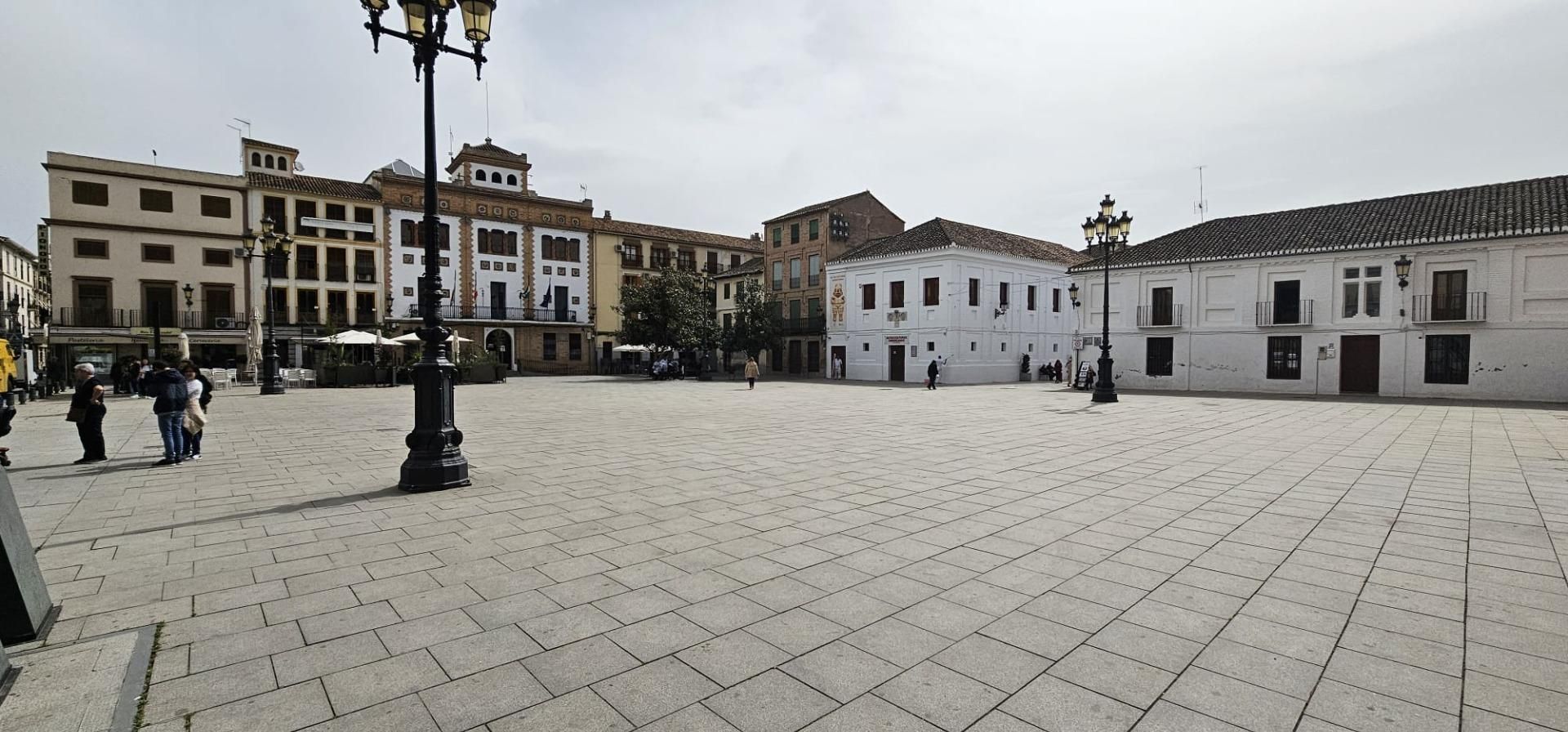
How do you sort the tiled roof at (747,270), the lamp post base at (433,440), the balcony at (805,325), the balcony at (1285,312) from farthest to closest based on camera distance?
the tiled roof at (747,270), the balcony at (805,325), the balcony at (1285,312), the lamp post base at (433,440)

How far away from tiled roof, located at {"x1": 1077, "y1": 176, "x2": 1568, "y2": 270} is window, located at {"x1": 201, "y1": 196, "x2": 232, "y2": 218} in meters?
46.2

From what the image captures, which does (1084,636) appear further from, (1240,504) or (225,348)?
(225,348)

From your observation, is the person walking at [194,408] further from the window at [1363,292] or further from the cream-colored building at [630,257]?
the cream-colored building at [630,257]

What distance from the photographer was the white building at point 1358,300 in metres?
21.2

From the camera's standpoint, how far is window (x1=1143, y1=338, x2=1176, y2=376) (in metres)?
28.3

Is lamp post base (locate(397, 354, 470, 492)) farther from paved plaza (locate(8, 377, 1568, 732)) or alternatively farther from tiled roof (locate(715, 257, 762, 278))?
tiled roof (locate(715, 257, 762, 278))

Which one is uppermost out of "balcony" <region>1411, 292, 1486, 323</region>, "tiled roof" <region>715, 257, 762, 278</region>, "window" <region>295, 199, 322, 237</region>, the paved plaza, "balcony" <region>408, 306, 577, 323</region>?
"window" <region>295, 199, 322, 237</region>

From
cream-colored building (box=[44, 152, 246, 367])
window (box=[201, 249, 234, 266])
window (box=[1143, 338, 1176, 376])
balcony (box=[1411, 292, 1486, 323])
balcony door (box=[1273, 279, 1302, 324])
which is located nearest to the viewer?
balcony (box=[1411, 292, 1486, 323])

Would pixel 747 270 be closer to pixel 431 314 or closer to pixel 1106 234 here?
pixel 1106 234

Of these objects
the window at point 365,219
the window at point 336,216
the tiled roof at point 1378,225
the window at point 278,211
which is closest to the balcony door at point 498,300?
the window at point 365,219

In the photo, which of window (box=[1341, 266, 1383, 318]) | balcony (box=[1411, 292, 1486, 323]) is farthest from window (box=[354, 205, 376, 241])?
balcony (box=[1411, 292, 1486, 323])

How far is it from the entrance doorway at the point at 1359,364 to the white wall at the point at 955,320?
1421 centimetres

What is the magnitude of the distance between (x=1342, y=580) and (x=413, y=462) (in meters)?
7.80

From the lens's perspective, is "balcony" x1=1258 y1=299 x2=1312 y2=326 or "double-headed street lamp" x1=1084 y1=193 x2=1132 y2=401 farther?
"balcony" x1=1258 y1=299 x2=1312 y2=326
